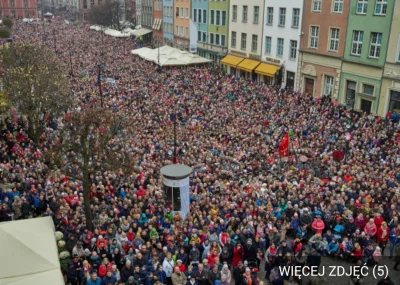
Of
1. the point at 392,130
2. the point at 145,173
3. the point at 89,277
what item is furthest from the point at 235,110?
the point at 89,277

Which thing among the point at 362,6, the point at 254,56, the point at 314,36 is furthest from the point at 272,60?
the point at 362,6

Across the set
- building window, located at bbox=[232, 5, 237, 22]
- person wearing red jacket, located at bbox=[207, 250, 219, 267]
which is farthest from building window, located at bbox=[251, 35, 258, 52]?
person wearing red jacket, located at bbox=[207, 250, 219, 267]

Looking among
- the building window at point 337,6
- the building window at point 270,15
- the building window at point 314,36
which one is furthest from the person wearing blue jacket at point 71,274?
the building window at point 270,15

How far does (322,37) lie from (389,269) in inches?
952

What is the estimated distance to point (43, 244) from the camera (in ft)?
35.1

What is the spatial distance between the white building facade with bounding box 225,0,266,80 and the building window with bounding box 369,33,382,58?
14273 millimetres

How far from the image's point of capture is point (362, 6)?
97.8ft

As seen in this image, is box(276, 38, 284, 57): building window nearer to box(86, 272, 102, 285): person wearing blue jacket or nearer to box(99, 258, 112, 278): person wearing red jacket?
box(99, 258, 112, 278): person wearing red jacket

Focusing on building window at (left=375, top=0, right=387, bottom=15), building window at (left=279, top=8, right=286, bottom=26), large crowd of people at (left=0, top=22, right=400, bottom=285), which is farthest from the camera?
building window at (left=279, top=8, right=286, bottom=26)

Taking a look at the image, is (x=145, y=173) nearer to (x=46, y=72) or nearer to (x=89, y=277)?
(x=89, y=277)

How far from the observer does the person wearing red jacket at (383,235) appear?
13539 mm

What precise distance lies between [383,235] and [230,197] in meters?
5.55

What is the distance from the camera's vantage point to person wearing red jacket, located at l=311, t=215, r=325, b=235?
554 inches

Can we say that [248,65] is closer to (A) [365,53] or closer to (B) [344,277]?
(A) [365,53]
